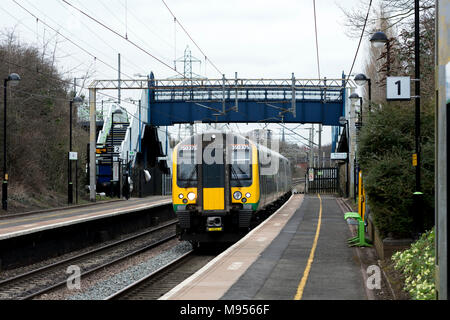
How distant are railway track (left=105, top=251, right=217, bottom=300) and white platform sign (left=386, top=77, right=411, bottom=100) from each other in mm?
6158

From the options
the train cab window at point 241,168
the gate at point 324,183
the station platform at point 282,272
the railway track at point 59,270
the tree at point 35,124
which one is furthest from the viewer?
the gate at point 324,183

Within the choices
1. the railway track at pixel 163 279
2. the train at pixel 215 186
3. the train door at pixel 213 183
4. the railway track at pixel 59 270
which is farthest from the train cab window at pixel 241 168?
the railway track at pixel 59 270

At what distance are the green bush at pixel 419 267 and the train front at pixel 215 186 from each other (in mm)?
6611

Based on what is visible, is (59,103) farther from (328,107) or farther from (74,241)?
(74,241)

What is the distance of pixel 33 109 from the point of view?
37.8 m

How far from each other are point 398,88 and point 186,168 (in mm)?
7026

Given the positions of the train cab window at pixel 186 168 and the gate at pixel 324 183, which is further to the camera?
the gate at pixel 324 183

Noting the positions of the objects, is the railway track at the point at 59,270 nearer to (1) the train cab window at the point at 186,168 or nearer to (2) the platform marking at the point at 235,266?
(1) the train cab window at the point at 186,168

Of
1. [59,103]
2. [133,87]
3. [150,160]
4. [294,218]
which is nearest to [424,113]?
[294,218]

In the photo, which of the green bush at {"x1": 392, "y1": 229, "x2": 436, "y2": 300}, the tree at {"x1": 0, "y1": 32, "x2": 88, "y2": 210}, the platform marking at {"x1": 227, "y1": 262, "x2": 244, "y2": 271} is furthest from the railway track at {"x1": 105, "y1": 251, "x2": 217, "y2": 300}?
the tree at {"x1": 0, "y1": 32, "x2": 88, "y2": 210}

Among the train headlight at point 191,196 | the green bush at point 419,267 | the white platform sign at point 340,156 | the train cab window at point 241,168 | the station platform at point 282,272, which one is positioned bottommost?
the station platform at point 282,272

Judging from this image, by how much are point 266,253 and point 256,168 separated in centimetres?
493

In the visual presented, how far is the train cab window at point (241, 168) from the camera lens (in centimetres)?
1825

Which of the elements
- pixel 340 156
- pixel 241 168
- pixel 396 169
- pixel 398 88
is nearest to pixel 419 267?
pixel 396 169
